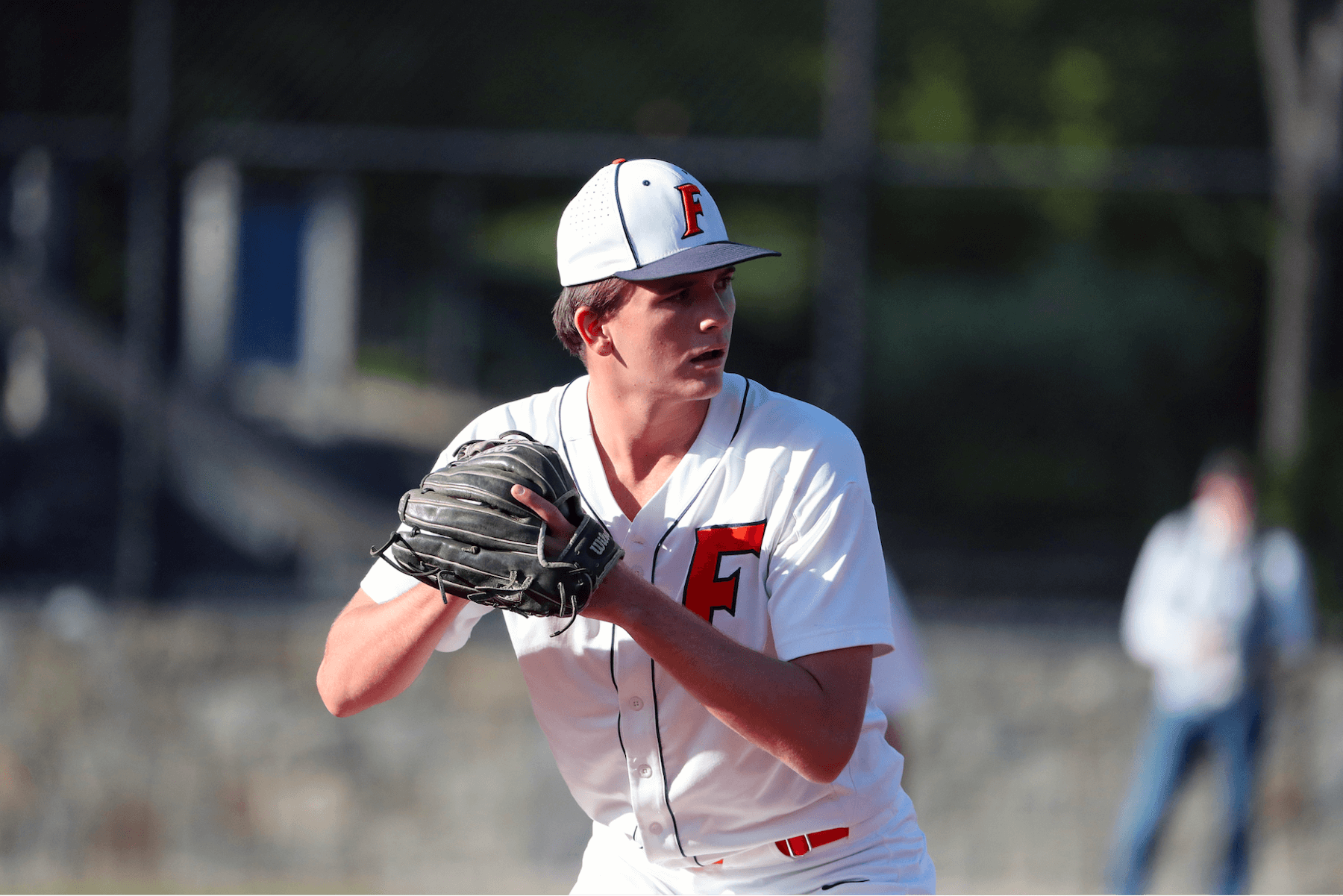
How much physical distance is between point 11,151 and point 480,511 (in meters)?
5.62

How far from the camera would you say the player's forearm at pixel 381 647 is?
230 centimetres

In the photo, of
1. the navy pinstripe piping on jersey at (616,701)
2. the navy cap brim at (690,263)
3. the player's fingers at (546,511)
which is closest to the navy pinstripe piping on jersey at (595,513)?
the navy pinstripe piping on jersey at (616,701)

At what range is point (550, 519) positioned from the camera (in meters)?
2.08

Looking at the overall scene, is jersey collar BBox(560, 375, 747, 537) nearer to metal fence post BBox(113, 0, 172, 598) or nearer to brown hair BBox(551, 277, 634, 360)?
brown hair BBox(551, 277, 634, 360)

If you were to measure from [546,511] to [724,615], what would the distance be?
0.47 m

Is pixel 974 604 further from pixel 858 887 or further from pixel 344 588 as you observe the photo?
pixel 858 887

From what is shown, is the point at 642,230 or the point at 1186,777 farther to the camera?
the point at 1186,777

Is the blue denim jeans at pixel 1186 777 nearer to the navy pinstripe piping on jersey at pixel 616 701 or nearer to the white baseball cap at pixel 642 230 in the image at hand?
the navy pinstripe piping on jersey at pixel 616 701

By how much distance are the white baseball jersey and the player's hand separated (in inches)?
12.3

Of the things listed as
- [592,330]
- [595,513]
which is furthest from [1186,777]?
[592,330]

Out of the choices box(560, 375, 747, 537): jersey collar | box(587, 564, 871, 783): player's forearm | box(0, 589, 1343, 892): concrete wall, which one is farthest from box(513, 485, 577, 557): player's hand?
box(0, 589, 1343, 892): concrete wall

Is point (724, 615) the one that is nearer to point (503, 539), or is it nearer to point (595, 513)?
point (595, 513)

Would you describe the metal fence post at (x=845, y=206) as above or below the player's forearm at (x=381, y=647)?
above

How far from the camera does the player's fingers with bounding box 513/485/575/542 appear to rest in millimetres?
2066
